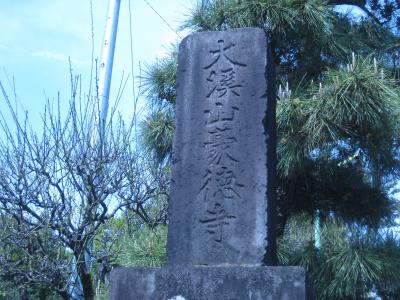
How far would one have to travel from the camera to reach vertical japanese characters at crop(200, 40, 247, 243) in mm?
3049

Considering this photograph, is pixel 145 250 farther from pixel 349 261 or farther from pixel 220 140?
pixel 220 140

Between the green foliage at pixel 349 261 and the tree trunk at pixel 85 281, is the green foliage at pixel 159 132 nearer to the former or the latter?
the tree trunk at pixel 85 281

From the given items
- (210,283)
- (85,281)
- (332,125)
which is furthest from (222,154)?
(85,281)

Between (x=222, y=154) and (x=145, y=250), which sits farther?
(x=145, y=250)

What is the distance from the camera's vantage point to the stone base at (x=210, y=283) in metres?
2.65

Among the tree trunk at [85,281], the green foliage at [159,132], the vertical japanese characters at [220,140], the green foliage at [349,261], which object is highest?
the green foliage at [159,132]

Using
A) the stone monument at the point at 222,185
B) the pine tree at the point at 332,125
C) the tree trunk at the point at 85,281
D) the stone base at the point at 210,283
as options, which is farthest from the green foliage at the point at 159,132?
the stone base at the point at 210,283

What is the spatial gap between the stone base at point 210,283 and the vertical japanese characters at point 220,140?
27 cm

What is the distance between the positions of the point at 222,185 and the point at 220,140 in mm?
231

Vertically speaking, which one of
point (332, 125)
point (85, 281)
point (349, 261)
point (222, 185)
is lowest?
point (85, 281)

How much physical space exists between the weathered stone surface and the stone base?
0.67 ft

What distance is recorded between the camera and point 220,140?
316 cm

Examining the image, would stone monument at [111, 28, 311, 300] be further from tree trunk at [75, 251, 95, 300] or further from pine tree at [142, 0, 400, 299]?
tree trunk at [75, 251, 95, 300]

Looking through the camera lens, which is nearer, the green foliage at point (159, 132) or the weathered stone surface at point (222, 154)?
the weathered stone surface at point (222, 154)
